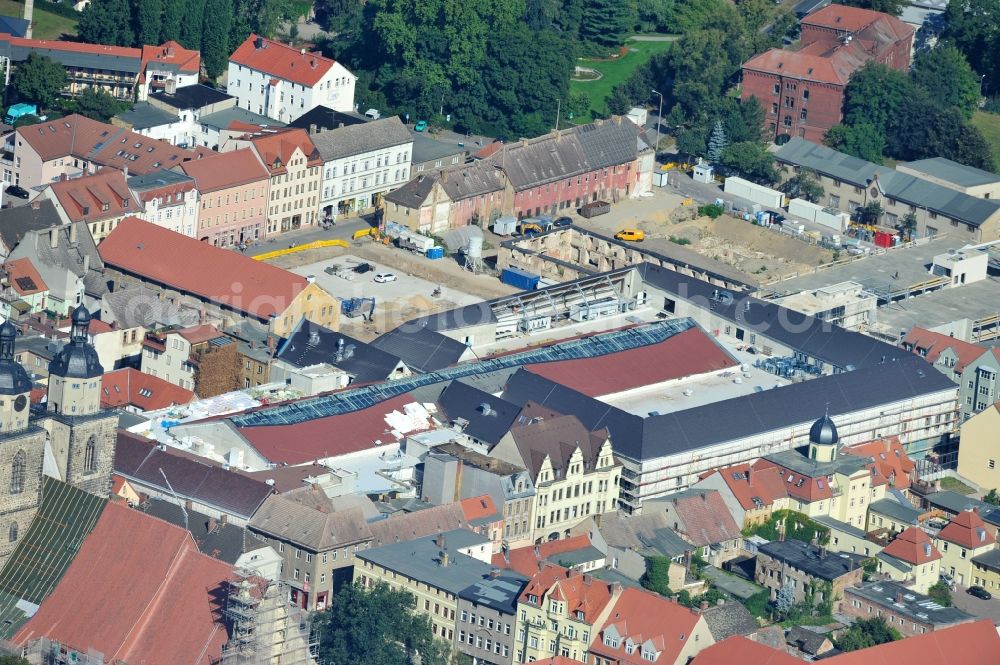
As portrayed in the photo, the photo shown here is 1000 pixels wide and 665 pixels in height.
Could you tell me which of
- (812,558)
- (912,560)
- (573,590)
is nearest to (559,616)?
(573,590)

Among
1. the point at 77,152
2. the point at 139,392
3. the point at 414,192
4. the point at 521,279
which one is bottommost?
the point at 521,279

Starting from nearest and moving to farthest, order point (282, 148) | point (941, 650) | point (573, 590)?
point (573, 590) < point (941, 650) < point (282, 148)

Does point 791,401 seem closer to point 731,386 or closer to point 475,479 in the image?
point 731,386

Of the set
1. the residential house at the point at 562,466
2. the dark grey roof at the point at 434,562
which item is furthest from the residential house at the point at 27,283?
the dark grey roof at the point at 434,562

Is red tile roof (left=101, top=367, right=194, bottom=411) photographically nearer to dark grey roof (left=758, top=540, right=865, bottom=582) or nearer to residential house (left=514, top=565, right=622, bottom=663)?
residential house (left=514, top=565, right=622, bottom=663)

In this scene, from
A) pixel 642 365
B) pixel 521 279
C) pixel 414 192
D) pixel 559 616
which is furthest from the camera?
pixel 414 192

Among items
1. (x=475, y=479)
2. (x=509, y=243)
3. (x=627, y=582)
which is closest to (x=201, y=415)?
(x=475, y=479)

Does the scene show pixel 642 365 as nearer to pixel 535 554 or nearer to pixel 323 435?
pixel 323 435
